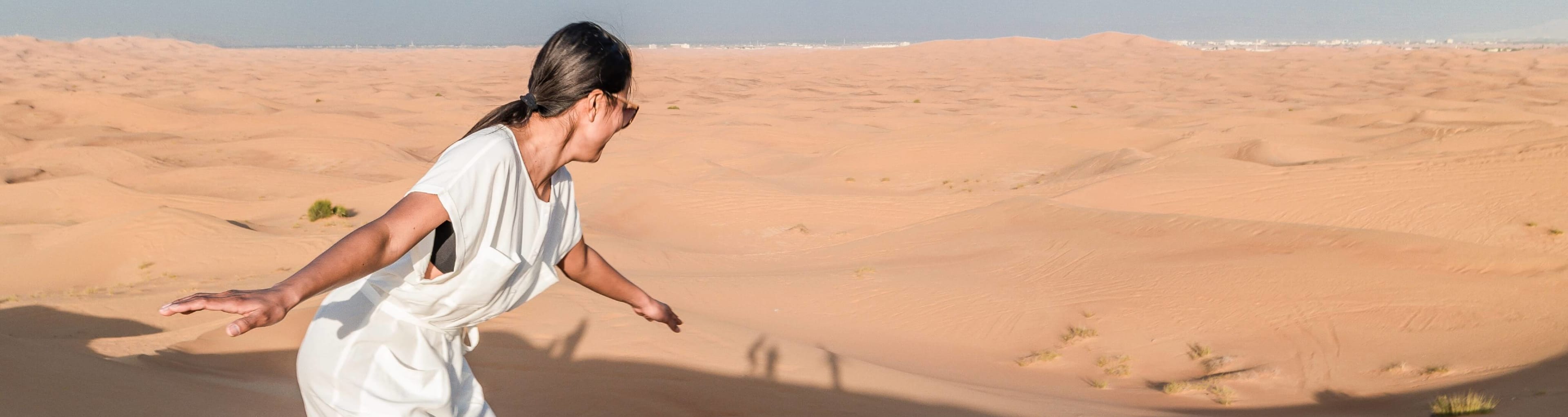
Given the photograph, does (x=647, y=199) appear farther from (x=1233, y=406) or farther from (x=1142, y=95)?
(x=1142, y=95)

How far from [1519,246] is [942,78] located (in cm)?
3801

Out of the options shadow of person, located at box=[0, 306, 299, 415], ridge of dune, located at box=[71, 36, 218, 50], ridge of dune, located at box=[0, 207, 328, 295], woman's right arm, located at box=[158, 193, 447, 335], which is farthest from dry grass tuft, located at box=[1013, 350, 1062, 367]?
ridge of dune, located at box=[71, 36, 218, 50]

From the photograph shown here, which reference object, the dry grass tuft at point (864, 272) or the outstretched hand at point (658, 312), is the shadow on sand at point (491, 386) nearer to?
the outstretched hand at point (658, 312)

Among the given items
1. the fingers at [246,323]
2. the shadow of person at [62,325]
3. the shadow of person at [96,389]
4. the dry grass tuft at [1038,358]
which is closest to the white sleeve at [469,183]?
the fingers at [246,323]

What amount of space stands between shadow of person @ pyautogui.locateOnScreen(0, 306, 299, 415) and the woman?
166 centimetres

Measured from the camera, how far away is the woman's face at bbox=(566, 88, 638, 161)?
71.6 inches

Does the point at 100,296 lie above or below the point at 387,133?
above

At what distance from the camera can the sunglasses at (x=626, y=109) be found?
6.18ft

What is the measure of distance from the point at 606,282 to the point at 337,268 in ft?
3.31

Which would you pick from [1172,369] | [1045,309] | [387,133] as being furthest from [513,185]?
[387,133]

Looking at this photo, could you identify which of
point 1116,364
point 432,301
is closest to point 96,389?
point 432,301

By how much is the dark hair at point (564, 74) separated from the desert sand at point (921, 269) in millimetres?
226

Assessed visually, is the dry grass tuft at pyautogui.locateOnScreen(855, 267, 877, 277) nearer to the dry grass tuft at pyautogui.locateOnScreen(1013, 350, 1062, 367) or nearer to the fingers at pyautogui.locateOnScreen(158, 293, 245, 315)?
the dry grass tuft at pyautogui.locateOnScreen(1013, 350, 1062, 367)

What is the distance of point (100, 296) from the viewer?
6.93 m
